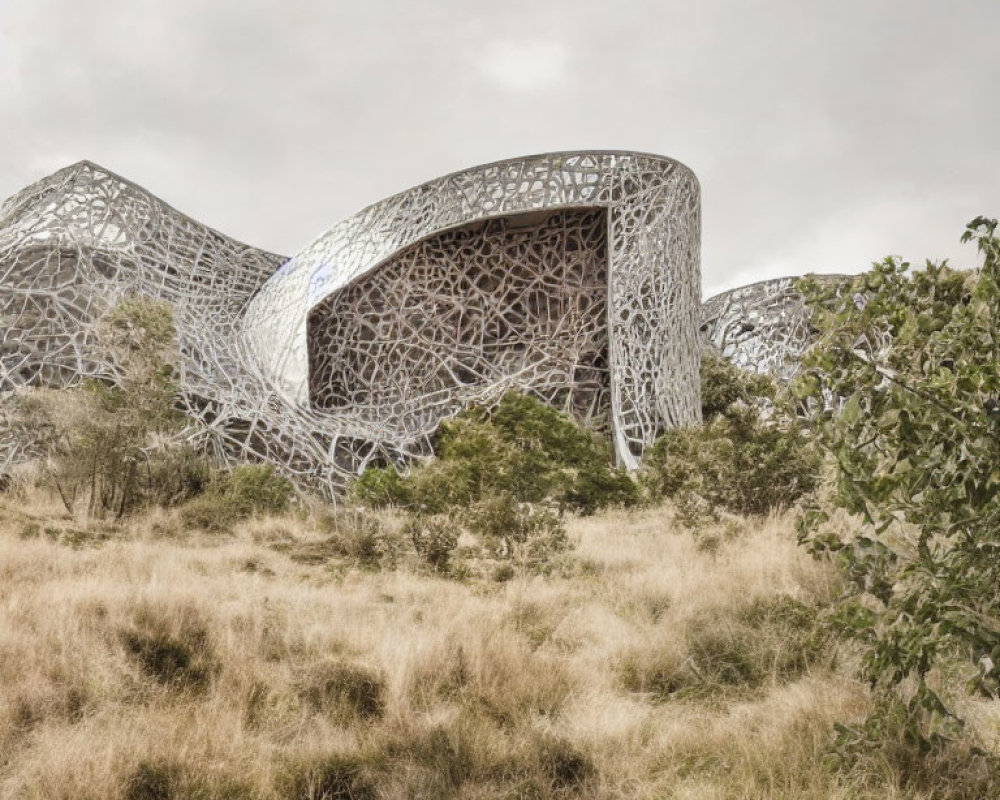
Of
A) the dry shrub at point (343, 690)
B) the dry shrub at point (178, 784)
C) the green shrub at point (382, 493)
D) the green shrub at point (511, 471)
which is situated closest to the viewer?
the dry shrub at point (178, 784)

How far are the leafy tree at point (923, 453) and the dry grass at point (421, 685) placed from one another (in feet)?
2.15

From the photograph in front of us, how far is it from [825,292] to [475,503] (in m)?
4.65

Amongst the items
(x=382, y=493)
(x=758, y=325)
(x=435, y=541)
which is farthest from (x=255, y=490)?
(x=758, y=325)

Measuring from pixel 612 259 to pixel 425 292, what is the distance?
418cm

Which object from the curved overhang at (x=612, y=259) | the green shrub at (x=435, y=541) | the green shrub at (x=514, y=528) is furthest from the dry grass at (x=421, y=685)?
the curved overhang at (x=612, y=259)

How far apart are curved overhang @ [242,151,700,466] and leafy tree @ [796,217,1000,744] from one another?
1109 cm

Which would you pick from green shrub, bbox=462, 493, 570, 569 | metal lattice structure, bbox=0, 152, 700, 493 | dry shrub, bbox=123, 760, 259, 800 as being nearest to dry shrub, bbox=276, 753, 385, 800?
dry shrub, bbox=123, 760, 259, 800

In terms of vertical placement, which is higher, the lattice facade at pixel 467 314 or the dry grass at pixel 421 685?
the lattice facade at pixel 467 314

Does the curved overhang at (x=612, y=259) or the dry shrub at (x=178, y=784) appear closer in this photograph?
the dry shrub at (x=178, y=784)

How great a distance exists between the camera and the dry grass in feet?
8.25

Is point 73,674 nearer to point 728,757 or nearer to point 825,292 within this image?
point 728,757

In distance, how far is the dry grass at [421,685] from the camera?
2.51 meters

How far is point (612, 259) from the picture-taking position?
14.5 metres

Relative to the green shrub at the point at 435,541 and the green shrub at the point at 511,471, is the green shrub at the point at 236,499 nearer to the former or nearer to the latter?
the green shrub at the point at 511,471
